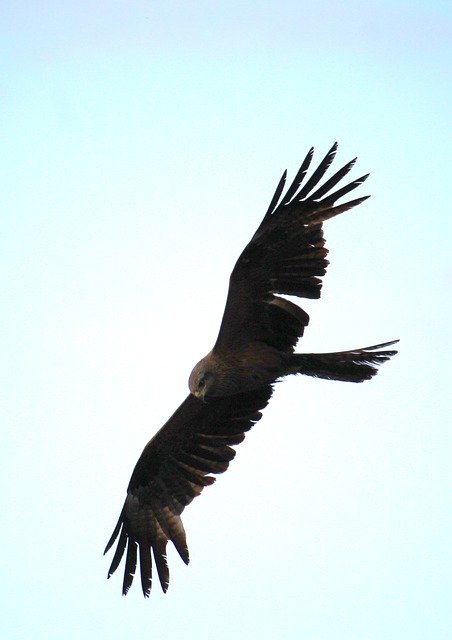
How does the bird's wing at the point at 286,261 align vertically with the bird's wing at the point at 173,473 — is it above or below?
above

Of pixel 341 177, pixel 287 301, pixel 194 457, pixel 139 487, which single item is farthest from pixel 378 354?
pixel 139 487

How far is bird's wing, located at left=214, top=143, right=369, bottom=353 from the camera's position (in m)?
8.29

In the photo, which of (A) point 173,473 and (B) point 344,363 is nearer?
(B) point 344,363

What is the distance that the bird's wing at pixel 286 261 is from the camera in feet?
27.2

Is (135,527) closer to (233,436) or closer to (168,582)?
(168,582)

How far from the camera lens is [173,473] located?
9914 millimetres

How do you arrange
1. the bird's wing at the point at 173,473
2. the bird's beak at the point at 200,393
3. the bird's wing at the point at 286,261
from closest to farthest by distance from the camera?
1. the bird's wing at the point at 286,261
2. the bird's beak at the point at 200,393
3. the bird's wing at the point at 173,473

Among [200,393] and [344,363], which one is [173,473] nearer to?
[200,393]

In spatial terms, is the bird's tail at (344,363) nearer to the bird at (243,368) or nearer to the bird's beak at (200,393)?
the bird at (243,368)

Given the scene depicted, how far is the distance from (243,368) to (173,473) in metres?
1.60

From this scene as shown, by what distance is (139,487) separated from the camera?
32.9 feet

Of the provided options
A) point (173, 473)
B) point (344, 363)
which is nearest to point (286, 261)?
point (344, 363)

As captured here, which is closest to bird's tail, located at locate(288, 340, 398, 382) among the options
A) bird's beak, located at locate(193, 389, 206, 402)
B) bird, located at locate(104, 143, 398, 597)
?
bird, located at locate(104, 143, 398, 597)

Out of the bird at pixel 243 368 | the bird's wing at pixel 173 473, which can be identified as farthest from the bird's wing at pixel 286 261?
the bird's wing at pixel 173 473
